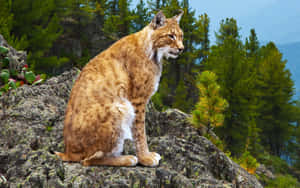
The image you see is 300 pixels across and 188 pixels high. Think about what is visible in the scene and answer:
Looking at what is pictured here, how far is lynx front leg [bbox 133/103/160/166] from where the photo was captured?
409 cm

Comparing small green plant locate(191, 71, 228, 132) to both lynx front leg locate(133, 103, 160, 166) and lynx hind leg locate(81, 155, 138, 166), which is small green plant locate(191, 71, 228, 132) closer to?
lynx front leg locate(133, 103, 160, 166)

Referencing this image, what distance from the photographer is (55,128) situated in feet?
16.1

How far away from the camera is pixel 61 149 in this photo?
454 cm

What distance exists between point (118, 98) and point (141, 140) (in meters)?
0.77

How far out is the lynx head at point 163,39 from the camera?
4.37 meters

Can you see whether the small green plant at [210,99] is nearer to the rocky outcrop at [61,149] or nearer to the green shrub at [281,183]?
the rocky outcrop at [61,149]

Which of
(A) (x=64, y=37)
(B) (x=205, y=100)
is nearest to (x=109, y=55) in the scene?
(B) (x=205, y=100)

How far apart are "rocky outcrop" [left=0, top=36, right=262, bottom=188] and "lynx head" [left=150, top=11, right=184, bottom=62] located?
161 centimetres

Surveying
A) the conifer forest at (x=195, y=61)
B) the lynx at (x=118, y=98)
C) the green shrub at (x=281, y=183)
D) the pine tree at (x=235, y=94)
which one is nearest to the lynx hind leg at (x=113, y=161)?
the lynx at (x=118, y=98)

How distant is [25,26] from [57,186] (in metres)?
23.3

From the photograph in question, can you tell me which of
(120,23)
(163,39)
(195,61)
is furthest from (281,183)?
(163,39)

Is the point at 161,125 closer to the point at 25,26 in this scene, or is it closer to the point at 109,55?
the point at 109,55

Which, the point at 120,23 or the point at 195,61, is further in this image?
the point at 195,61

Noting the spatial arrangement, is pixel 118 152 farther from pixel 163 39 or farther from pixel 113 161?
pixel 163 39
